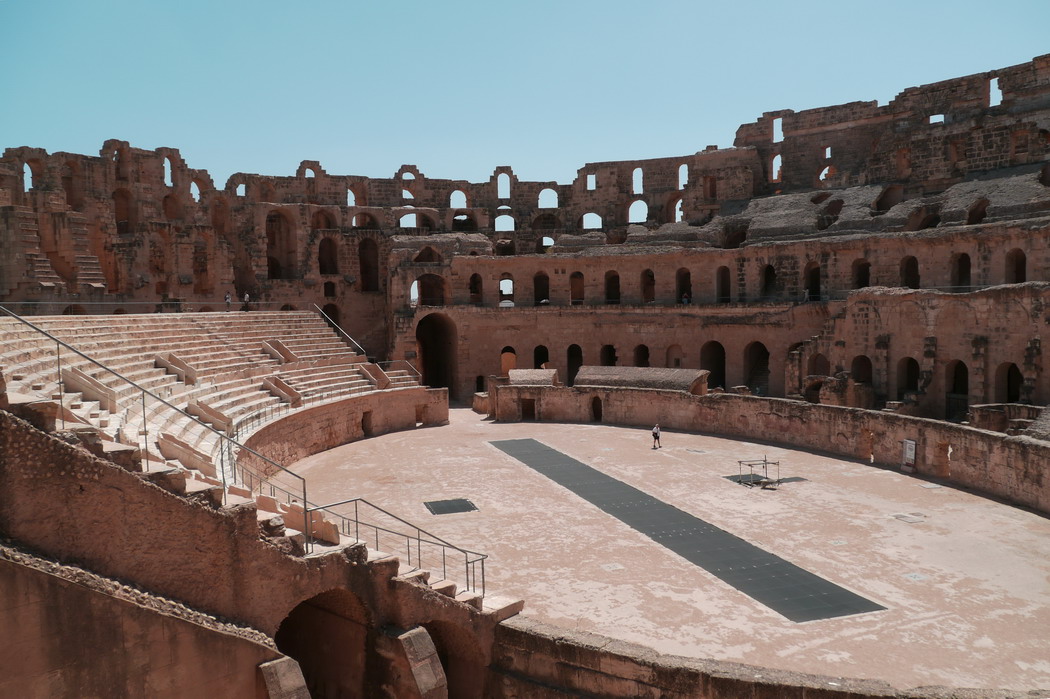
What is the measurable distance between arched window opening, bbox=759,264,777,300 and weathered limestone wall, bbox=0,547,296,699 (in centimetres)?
2930

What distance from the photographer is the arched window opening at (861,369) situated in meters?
28.3

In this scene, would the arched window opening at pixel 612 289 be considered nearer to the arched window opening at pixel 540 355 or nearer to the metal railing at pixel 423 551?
the arched window opening at pixel 540 355

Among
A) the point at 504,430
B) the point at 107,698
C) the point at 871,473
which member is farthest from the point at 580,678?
the point at 504,430

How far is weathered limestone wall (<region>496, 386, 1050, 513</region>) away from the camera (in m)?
17.0

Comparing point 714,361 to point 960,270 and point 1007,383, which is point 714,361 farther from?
point 1007,383

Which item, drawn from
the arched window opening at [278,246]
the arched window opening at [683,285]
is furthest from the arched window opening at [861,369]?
the arched window opening at [278,246]

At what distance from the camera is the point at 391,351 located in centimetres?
3512

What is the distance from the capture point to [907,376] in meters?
27.3

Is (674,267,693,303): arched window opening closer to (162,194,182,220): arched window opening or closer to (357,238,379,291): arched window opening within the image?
(357,238,379,291): arched window opening

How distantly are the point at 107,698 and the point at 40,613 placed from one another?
1.19 m

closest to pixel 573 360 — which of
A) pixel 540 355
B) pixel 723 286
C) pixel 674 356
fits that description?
pixel 540 355

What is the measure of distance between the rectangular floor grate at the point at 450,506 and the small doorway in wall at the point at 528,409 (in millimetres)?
11538

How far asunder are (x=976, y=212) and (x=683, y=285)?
12539mm

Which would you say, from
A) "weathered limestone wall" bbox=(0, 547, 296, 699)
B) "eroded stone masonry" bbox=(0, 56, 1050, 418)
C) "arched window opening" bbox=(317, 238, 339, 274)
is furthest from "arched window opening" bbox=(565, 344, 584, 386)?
"weathered limestone wall" bbox=(0, 547, 296, 699)
